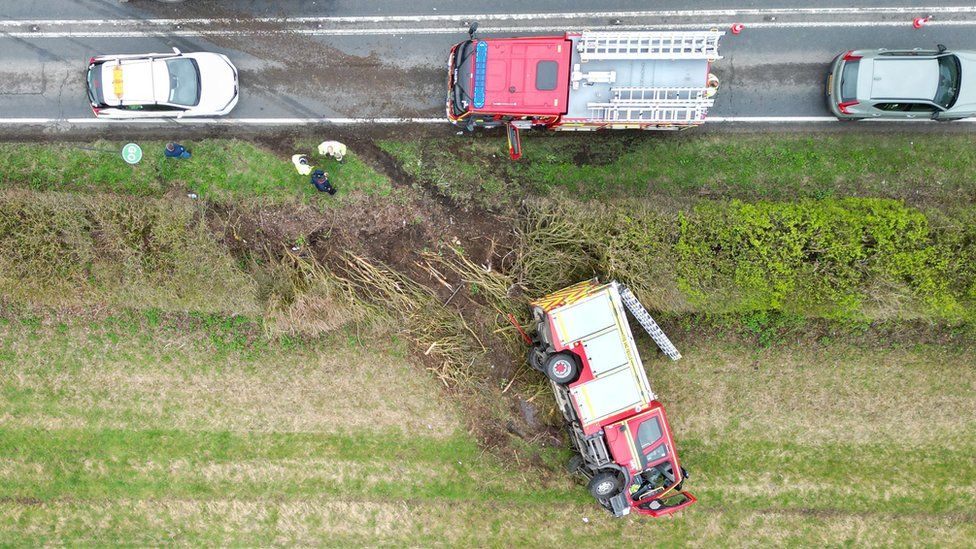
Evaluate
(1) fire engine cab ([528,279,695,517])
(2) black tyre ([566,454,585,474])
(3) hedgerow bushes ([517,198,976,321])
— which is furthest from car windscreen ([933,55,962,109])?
(2) black tyre ([566,454,585,474])

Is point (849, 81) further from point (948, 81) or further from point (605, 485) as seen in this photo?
point (605, 485)

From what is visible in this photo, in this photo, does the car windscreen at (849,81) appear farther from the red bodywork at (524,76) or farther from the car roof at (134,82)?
the car roof at (134,82)

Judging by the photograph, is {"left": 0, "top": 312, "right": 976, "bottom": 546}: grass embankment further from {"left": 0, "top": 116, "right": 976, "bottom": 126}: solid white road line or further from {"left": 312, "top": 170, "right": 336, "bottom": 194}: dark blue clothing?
{"left": 0, "top": 116, "right": 976, "bottom": 126}: solid white road line

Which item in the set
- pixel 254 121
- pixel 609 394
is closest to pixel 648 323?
pixel 609 394

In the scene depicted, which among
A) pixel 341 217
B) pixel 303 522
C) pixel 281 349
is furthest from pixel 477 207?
pixel 303 522

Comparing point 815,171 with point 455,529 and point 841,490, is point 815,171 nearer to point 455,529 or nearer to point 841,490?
point 841,490

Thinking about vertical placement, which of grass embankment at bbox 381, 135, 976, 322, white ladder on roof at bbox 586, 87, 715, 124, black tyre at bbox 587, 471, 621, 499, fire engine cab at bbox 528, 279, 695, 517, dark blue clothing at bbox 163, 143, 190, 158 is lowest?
black tyre at bbox 587, 471, 621, 499
